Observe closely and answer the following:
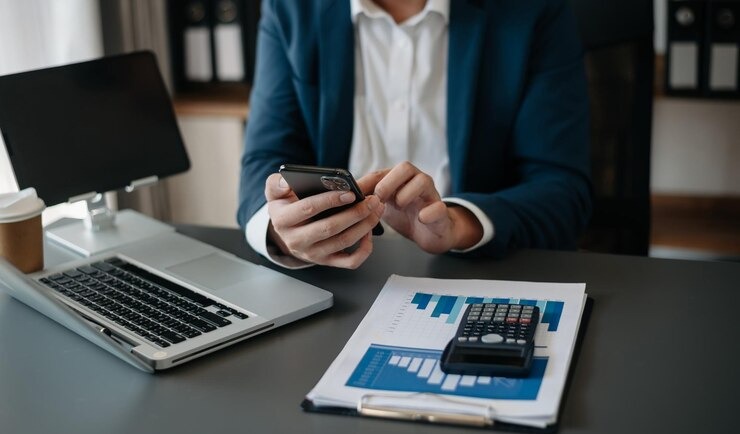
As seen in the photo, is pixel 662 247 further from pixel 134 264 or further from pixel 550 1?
pixel 134 264

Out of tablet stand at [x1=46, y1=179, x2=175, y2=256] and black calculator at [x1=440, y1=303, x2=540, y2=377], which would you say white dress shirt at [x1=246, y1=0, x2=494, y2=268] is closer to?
tablet stand at [x1=46, y1=179, x2=175, y2=256]

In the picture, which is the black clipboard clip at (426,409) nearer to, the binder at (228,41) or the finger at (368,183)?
the finger at (368,183)

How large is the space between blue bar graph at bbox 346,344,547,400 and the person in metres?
0.42

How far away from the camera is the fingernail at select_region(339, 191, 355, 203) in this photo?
109 cm

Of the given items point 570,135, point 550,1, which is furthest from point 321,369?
point 550,1

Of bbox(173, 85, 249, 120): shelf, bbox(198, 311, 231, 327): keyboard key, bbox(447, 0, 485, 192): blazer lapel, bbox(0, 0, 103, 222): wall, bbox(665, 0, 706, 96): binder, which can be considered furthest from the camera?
bbox(173, 85, 249, 120): shelf

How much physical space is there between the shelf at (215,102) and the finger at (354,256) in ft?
5.07

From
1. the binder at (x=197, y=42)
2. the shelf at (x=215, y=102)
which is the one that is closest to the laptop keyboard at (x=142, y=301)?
the shelf at (x=215, y=102)

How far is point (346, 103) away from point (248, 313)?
2.04ft

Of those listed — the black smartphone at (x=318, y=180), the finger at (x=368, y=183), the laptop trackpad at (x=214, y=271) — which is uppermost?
the black smartphone at (x=318, y=180)

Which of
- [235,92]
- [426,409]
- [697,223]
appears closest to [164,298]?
[426,409]

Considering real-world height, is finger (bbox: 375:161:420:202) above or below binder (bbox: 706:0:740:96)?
below

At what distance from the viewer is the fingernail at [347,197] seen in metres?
1.09

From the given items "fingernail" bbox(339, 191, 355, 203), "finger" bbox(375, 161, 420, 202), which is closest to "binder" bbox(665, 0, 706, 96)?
"finger" bbox(375, 161, 420, 202)
